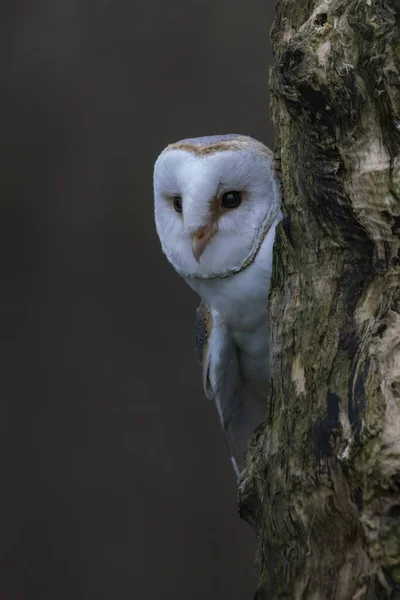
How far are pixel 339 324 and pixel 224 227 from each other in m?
0.35

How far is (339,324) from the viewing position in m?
0.96

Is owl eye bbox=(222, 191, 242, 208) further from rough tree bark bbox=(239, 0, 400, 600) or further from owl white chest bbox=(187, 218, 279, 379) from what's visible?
rough tree bark bbox=(239, 0, 400, 600)

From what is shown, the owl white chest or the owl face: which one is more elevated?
the owl face

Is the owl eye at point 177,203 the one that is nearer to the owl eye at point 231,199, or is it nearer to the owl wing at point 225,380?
the owl eye at point 231,199

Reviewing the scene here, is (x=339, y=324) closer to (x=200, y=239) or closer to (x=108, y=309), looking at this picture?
(x=200, y=239)

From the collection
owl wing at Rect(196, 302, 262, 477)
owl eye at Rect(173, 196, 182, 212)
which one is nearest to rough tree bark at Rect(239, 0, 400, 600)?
owl eye at Rect(173, 196, 182, 212)

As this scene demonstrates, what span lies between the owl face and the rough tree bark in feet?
0.54

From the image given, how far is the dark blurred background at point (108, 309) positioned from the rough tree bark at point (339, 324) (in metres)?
1.39

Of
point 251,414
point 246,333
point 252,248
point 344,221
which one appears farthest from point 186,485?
point 344,221

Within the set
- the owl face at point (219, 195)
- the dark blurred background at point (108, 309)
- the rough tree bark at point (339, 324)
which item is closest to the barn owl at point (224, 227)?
the owl face at point (219, 195)

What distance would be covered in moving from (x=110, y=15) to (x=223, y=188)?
136 centimetres

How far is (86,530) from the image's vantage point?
2.44m

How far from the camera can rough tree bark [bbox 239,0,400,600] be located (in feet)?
2.75

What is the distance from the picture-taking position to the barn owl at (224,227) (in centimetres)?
122
